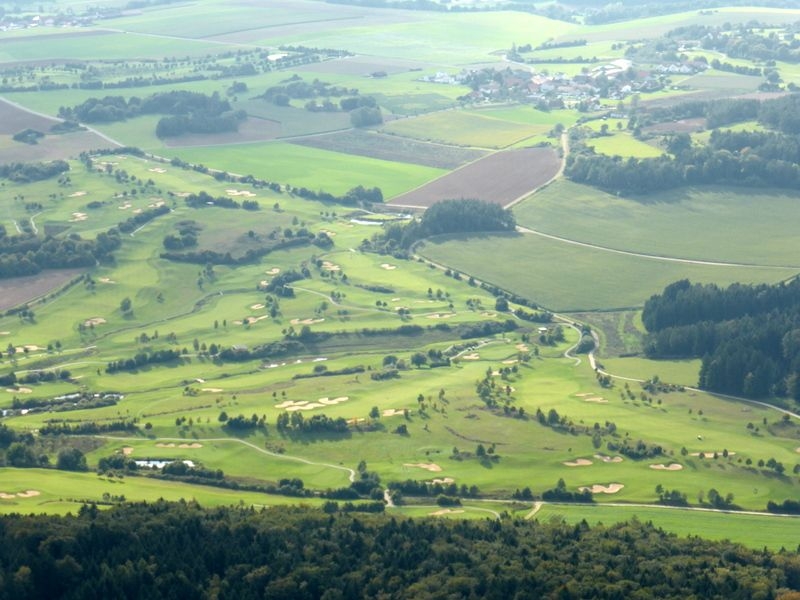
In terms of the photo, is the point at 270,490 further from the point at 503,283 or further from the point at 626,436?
the point at 503,283

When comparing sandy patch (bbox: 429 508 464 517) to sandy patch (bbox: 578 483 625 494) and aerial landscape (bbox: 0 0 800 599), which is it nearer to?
aerial landscape (bbox: 0 0 800 599)

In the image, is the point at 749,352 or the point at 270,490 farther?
the point at 749,352

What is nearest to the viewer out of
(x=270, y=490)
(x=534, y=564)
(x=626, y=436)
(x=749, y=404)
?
(x=534, y=564)

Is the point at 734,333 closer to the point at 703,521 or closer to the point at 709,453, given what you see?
the point at 709,453

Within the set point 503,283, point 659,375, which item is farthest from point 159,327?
point 659,375

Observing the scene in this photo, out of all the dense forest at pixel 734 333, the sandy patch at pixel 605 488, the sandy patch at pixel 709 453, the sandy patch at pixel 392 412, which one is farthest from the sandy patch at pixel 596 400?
the sandy patch at pixel 605 488

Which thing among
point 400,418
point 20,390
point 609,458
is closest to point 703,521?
point 609,458
